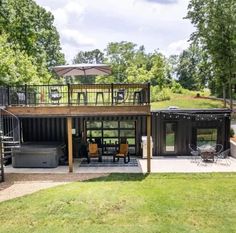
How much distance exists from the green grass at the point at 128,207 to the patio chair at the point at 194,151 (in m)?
3.57

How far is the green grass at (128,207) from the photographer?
778 cm

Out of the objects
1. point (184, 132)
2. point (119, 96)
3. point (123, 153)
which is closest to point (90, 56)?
point (184, 132)

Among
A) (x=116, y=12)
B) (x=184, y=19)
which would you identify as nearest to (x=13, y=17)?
(x=116, y=12)

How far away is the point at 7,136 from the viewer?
42.6ft

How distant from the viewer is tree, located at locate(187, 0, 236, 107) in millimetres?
26203

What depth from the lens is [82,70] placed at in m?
14.5

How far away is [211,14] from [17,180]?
71.8 feet

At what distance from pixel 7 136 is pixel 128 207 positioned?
21.1 feet

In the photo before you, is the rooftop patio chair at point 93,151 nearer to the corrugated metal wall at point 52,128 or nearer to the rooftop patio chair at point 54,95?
the corrugated metal wall at point 52,128

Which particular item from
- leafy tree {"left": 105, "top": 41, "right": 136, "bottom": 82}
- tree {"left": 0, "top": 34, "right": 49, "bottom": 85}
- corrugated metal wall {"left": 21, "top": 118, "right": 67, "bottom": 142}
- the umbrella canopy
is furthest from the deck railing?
leafy tree {"left": 105, "top": 41, "right": 136, "bottom": 82}

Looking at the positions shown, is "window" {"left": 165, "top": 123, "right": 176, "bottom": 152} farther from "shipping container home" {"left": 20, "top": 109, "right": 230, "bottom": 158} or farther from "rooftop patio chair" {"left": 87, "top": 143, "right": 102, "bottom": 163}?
"rooftop patio chair" {"left": 87, "top": 143, "right": 102, "bottom": 163}

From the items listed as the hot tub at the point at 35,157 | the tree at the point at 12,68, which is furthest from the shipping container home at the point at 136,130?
the tree at the point at 12,68

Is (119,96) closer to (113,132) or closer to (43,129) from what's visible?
(113,132)

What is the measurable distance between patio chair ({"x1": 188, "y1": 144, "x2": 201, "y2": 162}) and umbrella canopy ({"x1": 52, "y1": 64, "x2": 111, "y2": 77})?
5.56 metres
